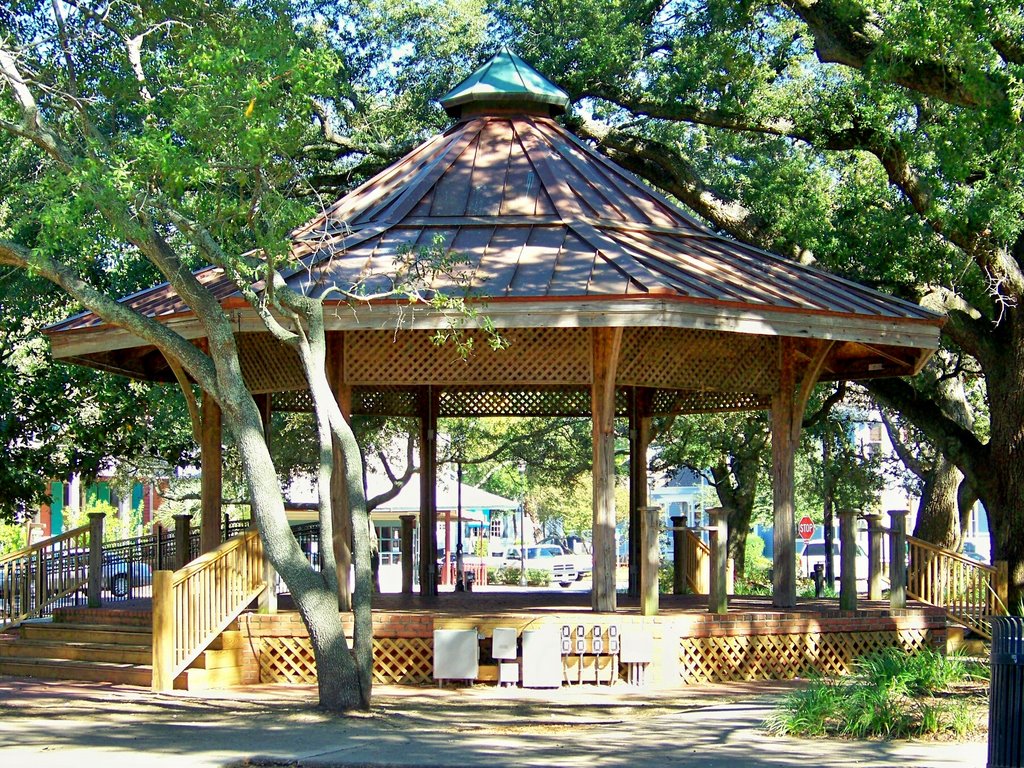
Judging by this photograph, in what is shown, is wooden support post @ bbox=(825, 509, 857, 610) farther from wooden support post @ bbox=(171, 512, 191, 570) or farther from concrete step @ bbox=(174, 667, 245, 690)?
wooden support post @ bbox=(171, 512, 191, 570)

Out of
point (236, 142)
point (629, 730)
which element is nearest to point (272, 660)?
point (629, 730)

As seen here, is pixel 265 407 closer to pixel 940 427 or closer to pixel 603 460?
pixel 603 460

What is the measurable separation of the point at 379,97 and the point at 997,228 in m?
13.7

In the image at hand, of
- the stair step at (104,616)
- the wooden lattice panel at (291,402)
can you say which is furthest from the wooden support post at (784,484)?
the stair step at (104,616)

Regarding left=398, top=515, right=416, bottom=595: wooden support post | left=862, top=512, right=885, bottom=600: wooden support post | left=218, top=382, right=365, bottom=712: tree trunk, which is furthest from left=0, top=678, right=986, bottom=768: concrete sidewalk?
left=398, top=515, right=416, bottom=595: wooden support post

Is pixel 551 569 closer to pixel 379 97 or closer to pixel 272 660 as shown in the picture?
pixel 379 97

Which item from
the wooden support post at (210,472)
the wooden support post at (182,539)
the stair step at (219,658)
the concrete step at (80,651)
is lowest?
the concrete step at (80,651)

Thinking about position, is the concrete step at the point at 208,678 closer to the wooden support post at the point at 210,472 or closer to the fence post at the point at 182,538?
the wooden support post at the point at 210,472

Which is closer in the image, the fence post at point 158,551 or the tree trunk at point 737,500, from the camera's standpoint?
the fence post at point 158,551

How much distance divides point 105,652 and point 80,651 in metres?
0.43

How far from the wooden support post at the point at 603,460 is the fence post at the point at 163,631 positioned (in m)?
4.35

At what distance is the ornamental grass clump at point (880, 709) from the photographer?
1040 cm

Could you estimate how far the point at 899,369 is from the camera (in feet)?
56.6

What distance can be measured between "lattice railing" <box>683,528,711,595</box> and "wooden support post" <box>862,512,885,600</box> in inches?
91.3
